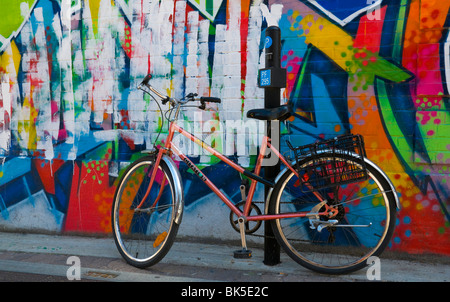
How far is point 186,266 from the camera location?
4.55 m

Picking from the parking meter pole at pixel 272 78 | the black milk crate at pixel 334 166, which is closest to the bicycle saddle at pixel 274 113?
the parking meter pole at pixel 272 78

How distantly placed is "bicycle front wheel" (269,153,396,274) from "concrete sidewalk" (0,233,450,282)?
0.64 ft

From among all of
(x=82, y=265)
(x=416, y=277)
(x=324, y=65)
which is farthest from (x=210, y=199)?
(x=416, y=277)

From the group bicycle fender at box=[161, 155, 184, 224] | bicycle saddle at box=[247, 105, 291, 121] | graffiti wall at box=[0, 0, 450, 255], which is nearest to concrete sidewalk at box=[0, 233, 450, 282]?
graffiti wall at box=[0, 0, 450, 255]

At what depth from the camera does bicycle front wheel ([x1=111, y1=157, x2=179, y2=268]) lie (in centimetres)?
432

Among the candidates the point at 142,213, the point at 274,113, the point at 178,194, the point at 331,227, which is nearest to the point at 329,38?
the point at 274,113

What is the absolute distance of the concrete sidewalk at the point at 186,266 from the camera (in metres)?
4.14

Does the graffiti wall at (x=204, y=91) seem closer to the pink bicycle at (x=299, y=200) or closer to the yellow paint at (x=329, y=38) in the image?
the yellow paint at (x=329, y=38)

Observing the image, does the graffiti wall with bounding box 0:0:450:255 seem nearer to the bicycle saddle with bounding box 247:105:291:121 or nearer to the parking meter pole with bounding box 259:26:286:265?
the parking meter pole with bounding box 259:26:286:265

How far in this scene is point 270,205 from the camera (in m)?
4.19

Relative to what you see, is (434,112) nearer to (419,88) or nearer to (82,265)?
(419,88)

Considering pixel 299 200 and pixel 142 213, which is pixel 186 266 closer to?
pixel 142 213

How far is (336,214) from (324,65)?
1.68m

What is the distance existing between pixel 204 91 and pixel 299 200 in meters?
1.64
